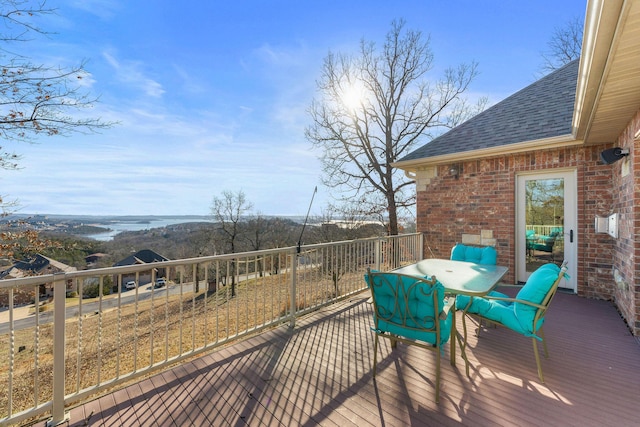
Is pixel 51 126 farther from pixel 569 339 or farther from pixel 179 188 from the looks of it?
pixel 179 188

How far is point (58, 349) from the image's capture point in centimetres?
179

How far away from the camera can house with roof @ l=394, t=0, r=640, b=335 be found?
7.84 ft

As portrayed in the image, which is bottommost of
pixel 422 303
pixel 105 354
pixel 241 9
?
pixel 105 354

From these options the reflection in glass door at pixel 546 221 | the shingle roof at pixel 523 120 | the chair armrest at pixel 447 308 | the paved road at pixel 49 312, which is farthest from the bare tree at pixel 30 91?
the reflection in glass door at pixel 546 221

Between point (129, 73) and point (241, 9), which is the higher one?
point (241, 9)

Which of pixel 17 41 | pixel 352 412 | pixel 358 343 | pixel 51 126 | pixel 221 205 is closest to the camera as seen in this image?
pixel 352 412

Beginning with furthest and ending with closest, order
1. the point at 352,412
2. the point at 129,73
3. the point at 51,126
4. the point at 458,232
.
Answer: the point at 129,73
the point at 458,232
the point at 51,126
the point at 352,412

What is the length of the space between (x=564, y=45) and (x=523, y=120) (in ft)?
33.9

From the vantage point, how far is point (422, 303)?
2.06 meters

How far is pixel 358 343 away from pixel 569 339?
2.28 metres

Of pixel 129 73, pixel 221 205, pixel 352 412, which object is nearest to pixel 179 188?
pixel 221 205

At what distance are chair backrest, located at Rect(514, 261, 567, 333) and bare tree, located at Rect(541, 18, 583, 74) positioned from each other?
13835 millimetres

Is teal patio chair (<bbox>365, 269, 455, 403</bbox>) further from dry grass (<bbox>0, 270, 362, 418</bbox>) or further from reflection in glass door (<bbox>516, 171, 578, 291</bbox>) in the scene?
reflection in glass door (<bbox>516, 171, 578, 291</bbox>)

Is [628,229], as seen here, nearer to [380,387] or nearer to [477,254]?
[477,254]
